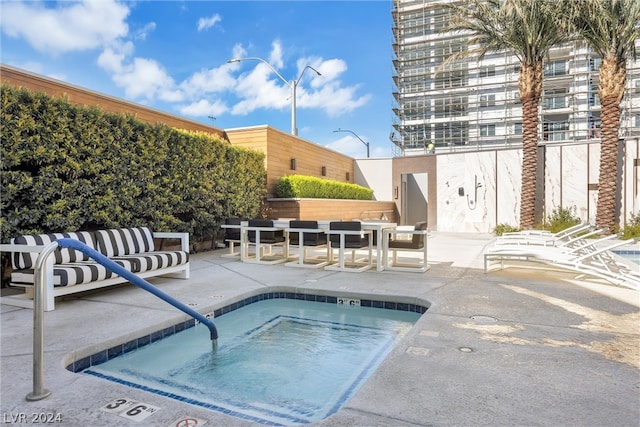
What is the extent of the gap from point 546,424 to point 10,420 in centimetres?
261

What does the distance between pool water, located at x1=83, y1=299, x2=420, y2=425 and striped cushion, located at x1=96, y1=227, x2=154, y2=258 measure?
209cm

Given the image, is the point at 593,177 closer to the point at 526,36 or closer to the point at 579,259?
the point at 526,36

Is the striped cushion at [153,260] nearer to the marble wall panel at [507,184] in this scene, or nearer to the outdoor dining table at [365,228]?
the outdoor dining table at [365,228]

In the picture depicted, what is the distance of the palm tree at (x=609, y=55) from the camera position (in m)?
10.3

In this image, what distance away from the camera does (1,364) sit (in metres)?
2.69

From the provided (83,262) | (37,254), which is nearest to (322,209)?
(83,262)

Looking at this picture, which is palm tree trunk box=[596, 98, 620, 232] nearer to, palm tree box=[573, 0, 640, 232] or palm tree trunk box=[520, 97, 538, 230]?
palm tree box=[573, 0, 640, 232]

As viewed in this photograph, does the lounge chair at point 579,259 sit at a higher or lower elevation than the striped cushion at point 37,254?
lower

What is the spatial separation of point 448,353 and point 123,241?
462 centimetres

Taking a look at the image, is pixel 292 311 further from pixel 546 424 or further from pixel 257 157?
pixel 257 157

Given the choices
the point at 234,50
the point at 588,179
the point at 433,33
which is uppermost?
the point at 433,33

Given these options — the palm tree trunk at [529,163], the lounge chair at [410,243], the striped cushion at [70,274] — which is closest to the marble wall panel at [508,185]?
the palm tree trunk at [529,163]

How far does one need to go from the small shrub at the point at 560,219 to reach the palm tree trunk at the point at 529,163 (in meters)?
0.86

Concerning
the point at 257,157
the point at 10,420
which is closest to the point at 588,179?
the point at 257,157
